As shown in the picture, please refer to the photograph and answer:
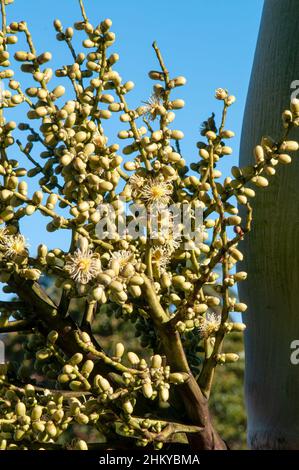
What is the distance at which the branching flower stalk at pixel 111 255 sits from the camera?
89cm

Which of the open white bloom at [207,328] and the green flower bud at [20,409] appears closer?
the green flower bud at [20,409]

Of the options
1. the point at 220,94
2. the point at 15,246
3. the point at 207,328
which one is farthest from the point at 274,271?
the point at 15,246

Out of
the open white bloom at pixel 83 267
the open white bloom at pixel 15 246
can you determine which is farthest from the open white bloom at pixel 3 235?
the open white bloom at pixel 83 267

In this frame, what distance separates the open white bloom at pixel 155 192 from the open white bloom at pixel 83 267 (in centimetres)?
10

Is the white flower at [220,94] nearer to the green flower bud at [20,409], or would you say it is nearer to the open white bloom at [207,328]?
the open white bloom at [207,328]

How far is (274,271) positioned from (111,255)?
0.30 meters

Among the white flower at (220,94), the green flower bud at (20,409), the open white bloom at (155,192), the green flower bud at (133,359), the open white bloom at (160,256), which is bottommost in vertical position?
the green flower bud at (20,409)

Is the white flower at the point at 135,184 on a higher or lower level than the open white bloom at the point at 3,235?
higher

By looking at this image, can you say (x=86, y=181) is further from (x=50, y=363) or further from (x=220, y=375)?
(x=220, y=375)

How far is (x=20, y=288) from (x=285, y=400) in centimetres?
41

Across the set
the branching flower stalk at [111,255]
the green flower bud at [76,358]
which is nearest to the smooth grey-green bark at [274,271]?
the branching flower stalk at [111,255]

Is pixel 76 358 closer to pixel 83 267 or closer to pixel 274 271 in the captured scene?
pixel 83 267

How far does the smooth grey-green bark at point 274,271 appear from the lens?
1095mm

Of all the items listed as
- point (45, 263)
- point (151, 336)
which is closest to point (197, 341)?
point (151, 336)
